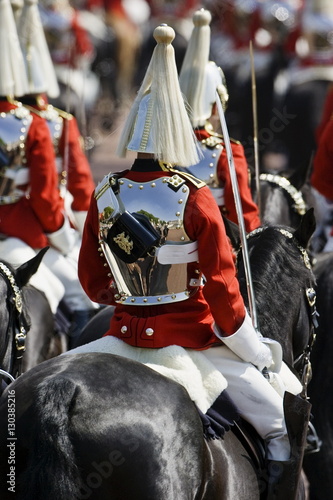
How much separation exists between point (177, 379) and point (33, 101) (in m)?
3.13

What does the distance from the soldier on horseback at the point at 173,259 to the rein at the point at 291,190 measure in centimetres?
246

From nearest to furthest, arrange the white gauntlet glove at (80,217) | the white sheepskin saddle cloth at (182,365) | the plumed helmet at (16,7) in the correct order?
the white sheepskin saddle cloth at (182,365), the white gauntlet glove at (80,217), the plumed helmet at (16,7)

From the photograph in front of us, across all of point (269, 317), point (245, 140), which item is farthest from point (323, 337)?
point (245, 140)

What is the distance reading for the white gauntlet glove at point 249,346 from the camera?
3.81 meters

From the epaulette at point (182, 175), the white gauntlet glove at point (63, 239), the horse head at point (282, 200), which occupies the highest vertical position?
the epaulette at point (182, 175)

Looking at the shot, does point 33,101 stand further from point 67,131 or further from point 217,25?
point 217,25

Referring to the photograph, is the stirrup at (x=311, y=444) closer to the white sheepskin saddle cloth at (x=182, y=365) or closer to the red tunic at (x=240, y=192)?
the red tunic at (x=240, y=192)

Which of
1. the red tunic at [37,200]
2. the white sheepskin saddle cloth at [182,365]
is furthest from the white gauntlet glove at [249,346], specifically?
the red tunic at [37,200]

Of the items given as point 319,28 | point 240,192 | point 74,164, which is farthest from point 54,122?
point 319,28

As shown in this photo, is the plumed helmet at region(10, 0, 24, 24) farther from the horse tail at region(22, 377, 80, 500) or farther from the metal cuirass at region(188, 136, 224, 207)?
the horse tail at region(22, 377, 80, 500)

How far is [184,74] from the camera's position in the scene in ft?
18.2

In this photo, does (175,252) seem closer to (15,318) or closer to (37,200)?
(15,318)

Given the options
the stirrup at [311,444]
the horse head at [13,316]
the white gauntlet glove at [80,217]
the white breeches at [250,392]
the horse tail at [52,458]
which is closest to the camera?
the horse tail at [52,458]

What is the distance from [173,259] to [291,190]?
9.00 feet
